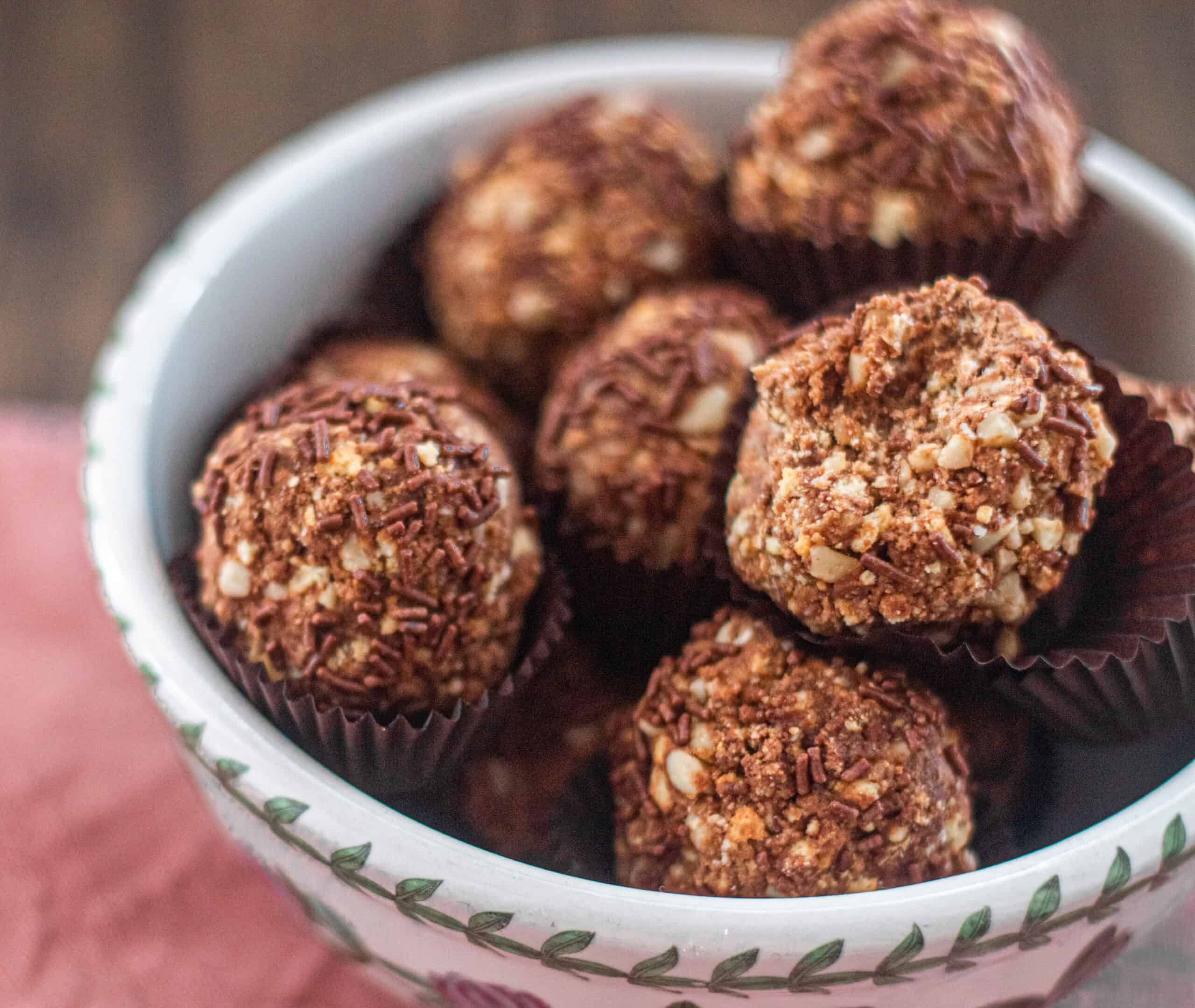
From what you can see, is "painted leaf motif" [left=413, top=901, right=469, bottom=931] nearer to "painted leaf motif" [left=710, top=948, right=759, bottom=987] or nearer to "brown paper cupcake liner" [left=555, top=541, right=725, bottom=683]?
"painted leaf motif" [left=710, top=948, right=759, bottom=987]

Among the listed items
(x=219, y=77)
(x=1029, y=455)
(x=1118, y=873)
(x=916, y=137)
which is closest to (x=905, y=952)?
(x=1118, y=873)

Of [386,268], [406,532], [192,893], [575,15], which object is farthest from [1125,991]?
[575,15]

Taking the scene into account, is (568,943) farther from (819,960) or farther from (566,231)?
(566,231)

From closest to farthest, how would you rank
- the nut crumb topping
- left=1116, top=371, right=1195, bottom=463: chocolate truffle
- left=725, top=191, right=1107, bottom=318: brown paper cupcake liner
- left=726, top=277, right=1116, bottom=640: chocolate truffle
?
left=726, top=277, right=1116, bottom=640: chocolate truffle
left=1116, top=371, right=1195, bottom=463: chocolate truffle
left=725, top=191, right=1107, bottom=318: brown paper cupcake liner
the nut crumb topping

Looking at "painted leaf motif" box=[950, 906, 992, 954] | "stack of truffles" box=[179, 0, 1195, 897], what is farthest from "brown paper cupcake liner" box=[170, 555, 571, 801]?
"painted leaf motif" box=[950, 906, 992, 954]

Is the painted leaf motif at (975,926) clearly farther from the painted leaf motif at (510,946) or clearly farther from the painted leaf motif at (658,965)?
the painted leaf motif at (510,946)

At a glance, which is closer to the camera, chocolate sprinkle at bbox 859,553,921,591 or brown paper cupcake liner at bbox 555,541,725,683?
chocolate sprinkle at bbox 859,553,921,591
